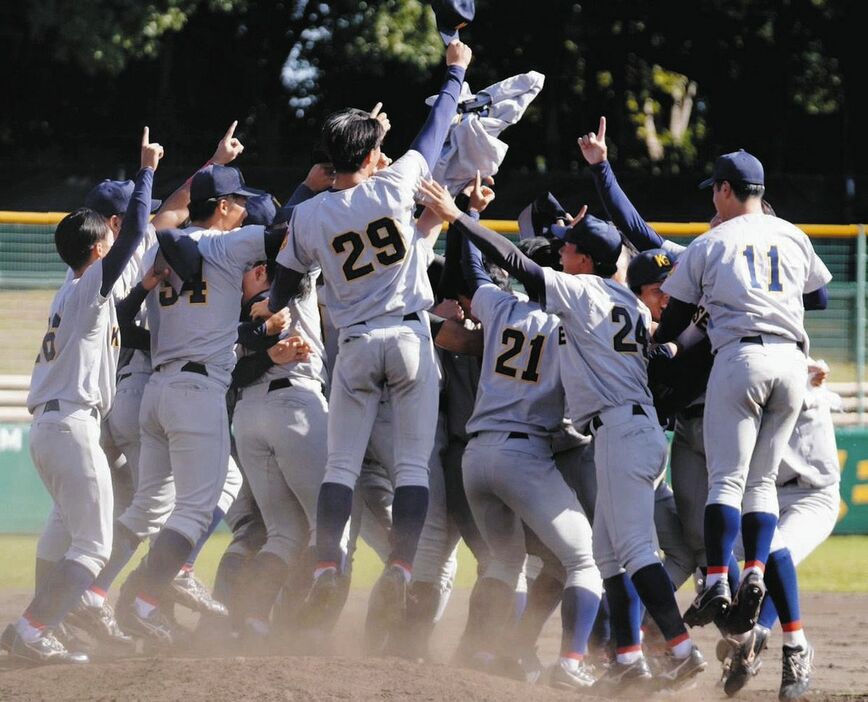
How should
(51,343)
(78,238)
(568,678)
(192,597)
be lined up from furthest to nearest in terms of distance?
(192,597) < (78,238) < (51,343) < (568,678)

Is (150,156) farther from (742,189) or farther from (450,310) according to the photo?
(742,189)

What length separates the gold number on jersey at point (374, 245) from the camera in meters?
6.13

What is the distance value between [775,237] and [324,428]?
2269mm

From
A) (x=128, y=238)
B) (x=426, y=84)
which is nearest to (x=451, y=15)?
(x=128, y=238)

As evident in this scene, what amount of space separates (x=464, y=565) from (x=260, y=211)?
3.99 m

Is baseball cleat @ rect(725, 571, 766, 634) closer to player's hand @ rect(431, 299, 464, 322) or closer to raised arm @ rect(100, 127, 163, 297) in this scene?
player's hand @ rect(431, 299, 464, 322)

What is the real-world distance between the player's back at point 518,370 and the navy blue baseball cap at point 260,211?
139 centimetres

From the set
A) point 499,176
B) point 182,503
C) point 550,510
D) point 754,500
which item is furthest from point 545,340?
point 499,176

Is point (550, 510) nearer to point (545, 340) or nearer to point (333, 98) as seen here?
point (545, 340)

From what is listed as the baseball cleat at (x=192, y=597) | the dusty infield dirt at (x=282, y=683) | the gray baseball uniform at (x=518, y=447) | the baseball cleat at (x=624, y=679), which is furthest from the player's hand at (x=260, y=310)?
the baseball cleat at (x=624, y=679)

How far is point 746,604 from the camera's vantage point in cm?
577

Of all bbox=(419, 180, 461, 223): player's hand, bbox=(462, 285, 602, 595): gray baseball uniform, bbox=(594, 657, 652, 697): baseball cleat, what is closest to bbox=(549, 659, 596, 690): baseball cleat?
bbox=(594, 657, 652, 697): baseball cleat

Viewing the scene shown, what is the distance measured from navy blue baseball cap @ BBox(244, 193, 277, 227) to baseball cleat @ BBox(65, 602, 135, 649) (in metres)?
2.08

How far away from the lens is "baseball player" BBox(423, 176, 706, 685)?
5.99 m
